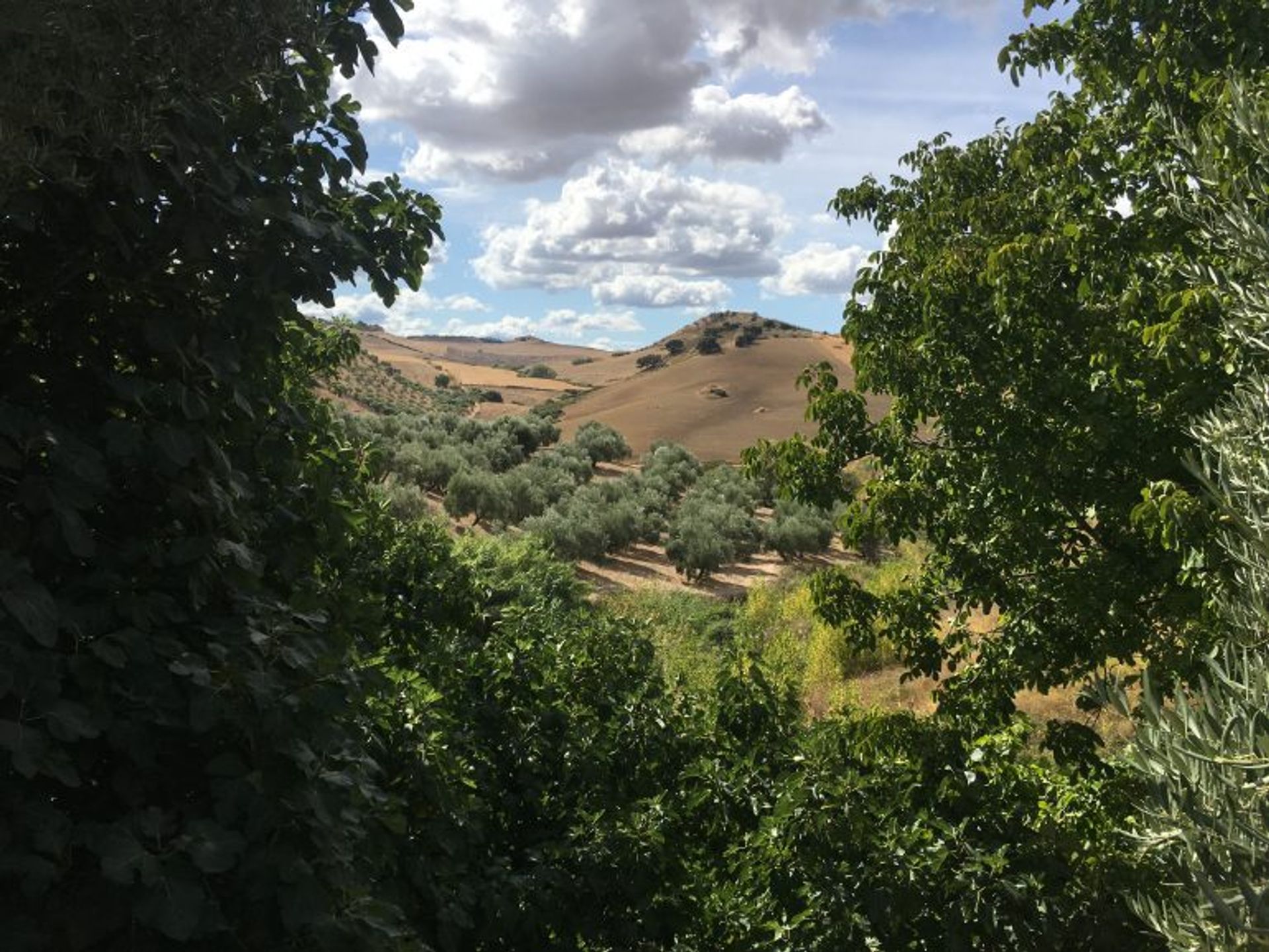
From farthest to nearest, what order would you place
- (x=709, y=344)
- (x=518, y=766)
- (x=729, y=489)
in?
(x=709, y=344)
(x=729, y=489)
(x=518, y=766)

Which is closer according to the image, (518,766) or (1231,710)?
(1231,710)

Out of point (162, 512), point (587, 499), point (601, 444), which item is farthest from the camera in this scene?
point (601, 444)

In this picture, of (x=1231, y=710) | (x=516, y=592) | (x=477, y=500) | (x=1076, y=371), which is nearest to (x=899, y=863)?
(x=1231, y=710)

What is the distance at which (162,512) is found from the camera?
105 inches

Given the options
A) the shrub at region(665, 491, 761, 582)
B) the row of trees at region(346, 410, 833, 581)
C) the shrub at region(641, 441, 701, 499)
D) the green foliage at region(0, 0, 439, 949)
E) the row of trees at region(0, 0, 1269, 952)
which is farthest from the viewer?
the shrub at region(641, 441, 701, 499)

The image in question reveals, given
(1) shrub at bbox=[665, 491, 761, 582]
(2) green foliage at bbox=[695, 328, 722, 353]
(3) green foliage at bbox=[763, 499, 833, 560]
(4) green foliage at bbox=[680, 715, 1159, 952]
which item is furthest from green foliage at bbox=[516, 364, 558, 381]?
(4) green foliage at bbox=[680, 715, 1159, 952]

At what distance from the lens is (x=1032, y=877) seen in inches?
169

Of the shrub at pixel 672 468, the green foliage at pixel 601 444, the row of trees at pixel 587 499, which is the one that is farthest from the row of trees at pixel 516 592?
the green foliage at pixel 601 444

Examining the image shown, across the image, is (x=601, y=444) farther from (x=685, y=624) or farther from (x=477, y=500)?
(x=685, y=624)

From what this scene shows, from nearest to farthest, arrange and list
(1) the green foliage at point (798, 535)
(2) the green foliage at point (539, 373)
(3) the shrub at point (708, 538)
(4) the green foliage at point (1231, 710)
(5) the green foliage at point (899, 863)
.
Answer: (4) the green foliage at point (1231, 710)
(5) the green foliage at point (899, 863)
(3) the shrub at point (708, 538)
(1) the green foliage at point (798, 535)
(2) the green foliage at point (539, 373)

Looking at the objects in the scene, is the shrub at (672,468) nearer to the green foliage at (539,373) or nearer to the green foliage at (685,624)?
the green foliage at (685,624)

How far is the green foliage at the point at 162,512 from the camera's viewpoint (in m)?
2.16

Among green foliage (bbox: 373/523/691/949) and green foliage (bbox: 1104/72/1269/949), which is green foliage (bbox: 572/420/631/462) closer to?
green foliage (bbox: 373/523/691/949)

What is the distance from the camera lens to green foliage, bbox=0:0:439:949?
2.16 metres
